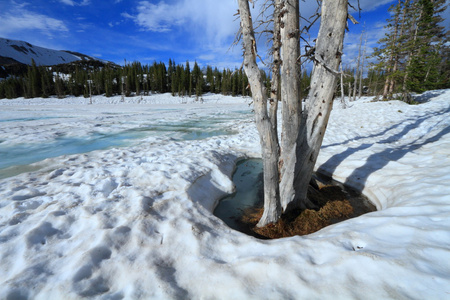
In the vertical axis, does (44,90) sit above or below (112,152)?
above

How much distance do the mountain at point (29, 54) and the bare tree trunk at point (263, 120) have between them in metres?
172

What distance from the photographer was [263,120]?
288 centimetres

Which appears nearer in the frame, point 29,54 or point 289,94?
point 289,94

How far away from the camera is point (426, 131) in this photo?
26.8ft

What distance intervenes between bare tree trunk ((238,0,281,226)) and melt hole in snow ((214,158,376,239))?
0.26 metres

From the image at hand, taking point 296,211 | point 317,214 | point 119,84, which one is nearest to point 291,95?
point 296,211

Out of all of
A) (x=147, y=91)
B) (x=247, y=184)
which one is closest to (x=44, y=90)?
(x=147, y=91)

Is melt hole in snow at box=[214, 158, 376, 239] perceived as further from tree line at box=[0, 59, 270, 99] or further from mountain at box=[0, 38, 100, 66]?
mountain at box=[0, 38, 100, 66]

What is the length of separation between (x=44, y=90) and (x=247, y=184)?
247 ft

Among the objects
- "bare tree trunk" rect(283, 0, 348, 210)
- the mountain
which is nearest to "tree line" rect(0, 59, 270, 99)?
"bare tree trunk" rect(283, 0, 348, 210)

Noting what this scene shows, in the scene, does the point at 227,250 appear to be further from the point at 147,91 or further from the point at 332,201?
the point at 147,91

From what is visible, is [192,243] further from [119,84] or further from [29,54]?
[29,54]

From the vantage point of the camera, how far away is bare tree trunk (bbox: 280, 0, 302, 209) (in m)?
2.96

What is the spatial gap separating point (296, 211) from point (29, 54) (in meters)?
230
